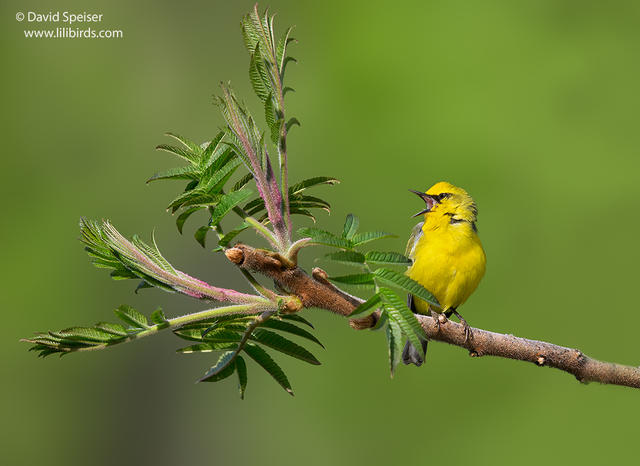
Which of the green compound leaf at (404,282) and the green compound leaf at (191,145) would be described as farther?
the green compound leaf at (191,145)

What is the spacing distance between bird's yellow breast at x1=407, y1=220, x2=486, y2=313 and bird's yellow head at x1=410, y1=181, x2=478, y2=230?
48mm

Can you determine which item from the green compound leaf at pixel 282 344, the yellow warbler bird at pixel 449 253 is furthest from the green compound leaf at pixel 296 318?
the yellow warbler bird at pixel 449 253

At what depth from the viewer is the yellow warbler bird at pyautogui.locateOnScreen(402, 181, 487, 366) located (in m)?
3.49

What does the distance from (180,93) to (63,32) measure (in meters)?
2.11

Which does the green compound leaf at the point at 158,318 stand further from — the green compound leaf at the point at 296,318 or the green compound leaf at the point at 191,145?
the green compound leaf at the point at 191,145

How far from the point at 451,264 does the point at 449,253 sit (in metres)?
0.06

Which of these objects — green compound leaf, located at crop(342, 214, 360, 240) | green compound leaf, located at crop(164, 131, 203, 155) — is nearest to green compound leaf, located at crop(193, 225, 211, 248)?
green compound leaf, located at crop(164, 131, 203, 155)

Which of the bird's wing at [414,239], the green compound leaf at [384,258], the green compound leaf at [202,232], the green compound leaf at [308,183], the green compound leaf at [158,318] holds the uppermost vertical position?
the green compound leaf at [308,183]

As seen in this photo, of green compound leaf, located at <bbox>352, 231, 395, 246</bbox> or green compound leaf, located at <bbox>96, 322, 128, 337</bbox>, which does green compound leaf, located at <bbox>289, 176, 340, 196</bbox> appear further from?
green compound leaf, located at <bbox>96, 322, 128, 337</bbox>

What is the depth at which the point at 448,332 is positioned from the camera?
70.7 inches

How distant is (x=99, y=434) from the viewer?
9.95 m

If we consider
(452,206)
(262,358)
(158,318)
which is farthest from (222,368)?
(452,206)

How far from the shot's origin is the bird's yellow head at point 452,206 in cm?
362

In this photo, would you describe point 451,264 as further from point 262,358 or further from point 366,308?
point 366,308
